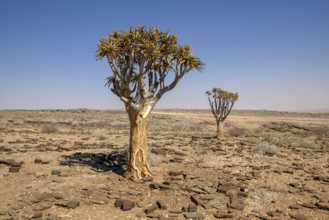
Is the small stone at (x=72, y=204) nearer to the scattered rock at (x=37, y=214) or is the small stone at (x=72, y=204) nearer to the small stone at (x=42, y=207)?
the small stone at (x=42, y=207)

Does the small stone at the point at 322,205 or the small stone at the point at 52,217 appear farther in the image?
the small stone at the point at 322,205

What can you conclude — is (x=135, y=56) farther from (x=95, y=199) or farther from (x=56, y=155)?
(x=56, y=155)

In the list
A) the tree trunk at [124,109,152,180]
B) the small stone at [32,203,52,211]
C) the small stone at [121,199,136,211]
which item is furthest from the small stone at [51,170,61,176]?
the small stone at [121,199,136,211]

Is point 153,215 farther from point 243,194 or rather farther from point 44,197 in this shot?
point 44,197

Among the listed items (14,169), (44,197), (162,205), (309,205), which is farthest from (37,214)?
(309,205)

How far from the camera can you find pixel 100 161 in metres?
13.1

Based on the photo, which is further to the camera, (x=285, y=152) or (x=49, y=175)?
(x=285, y=152)

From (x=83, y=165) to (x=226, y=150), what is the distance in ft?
28.3

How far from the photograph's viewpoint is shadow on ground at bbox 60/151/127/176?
12.0m

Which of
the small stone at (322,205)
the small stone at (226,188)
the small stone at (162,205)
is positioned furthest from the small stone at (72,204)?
the small stone at (322,205)

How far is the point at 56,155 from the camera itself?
1426cm

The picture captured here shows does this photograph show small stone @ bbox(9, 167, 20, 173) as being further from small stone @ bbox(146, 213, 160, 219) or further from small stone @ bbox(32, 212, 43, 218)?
small stone @ bbox(146, 213, 160, 219)

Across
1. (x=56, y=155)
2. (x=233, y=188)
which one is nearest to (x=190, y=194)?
(x=233, y=188)

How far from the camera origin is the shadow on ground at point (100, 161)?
1202cm
